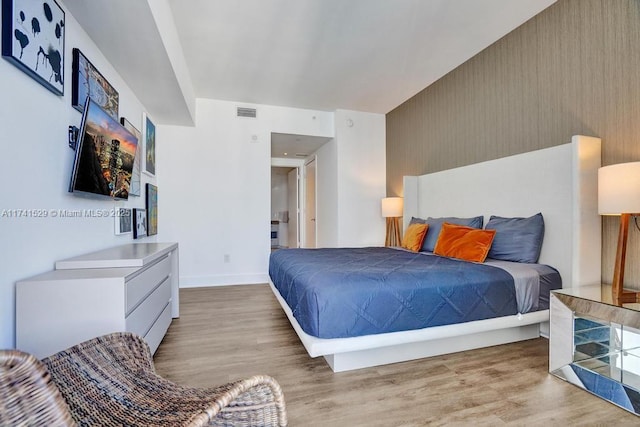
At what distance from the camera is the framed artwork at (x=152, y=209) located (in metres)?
3.79

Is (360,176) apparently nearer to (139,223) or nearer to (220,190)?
(220,190)

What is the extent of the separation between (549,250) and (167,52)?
372cm

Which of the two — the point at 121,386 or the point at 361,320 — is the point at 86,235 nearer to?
the point at 121,386

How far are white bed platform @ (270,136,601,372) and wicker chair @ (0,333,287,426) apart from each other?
0.87 metres

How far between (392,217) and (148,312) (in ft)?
12.0

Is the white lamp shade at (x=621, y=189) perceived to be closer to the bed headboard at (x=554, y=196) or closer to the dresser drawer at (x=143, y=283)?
the bed headboard at (x=554, y=196)

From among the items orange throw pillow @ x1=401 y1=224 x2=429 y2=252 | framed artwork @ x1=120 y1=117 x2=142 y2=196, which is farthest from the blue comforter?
framed artwork @ x1=120 y1=117 x2=142 y2=196

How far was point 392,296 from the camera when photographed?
1.94m

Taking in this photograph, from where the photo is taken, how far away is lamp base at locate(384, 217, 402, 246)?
15.7 ft

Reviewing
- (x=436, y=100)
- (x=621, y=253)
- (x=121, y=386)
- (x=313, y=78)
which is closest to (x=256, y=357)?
(x=121, y=386)

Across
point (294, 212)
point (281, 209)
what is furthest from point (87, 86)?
point (281, 209)

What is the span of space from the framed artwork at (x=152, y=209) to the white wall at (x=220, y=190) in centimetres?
30

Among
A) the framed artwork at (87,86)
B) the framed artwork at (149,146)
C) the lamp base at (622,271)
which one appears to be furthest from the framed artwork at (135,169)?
the lamp base at (622,271)

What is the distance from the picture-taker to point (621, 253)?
76.3 inches
